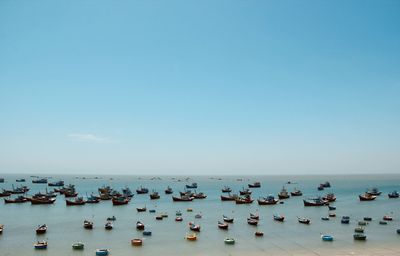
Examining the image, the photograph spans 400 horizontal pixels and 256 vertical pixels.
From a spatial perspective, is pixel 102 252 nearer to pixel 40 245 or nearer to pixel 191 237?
pixel 40 245

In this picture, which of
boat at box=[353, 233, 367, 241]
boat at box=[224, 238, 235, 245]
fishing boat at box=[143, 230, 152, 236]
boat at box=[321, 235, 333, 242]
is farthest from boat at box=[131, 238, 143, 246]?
boat at box=[353, 233, 367, 241]

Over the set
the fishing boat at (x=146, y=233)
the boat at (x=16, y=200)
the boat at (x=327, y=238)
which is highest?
the boat at (x=327, y=238)

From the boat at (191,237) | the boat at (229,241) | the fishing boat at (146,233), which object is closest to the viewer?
the boat at (229,241)

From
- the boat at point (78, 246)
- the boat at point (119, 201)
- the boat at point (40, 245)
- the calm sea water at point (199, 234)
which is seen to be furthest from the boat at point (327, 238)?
the boat at point (119, 201)

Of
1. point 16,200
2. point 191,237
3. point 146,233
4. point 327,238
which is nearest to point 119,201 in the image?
point 16,200

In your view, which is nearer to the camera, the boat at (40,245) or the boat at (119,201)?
the boat at (40,245)

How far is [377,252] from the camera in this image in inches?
1764

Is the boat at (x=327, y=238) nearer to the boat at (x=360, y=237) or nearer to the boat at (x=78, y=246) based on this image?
the boat at (x=360, y=237)

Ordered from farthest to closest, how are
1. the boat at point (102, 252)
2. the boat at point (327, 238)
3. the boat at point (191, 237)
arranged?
the boat at point (191, 237)
the boat at point (327, 238)
the boat at point (102, 252)

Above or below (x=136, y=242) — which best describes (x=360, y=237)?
above

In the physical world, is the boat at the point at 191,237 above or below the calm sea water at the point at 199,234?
above

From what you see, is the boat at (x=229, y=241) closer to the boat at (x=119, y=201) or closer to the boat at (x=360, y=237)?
the boat at (x=360, y=237)

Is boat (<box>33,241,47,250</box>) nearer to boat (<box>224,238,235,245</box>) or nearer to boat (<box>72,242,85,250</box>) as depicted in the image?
boat (<box>72,242,85,250</box>)

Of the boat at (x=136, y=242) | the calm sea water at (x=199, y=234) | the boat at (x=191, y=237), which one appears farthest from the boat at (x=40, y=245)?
the boat at (x=191, y=237)
